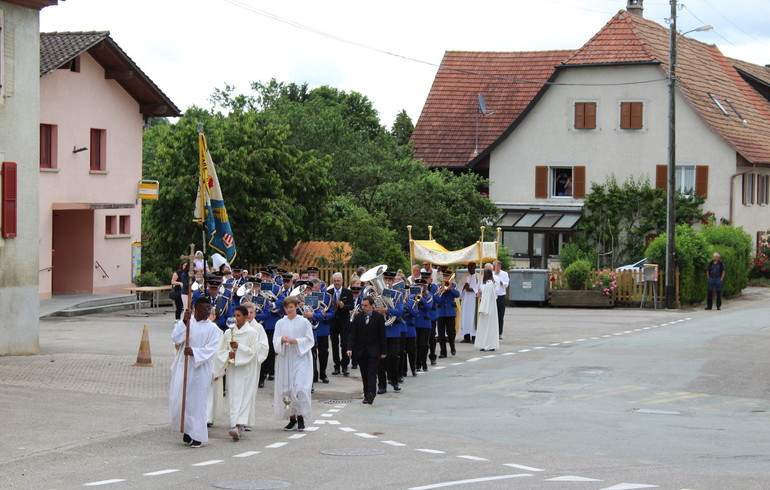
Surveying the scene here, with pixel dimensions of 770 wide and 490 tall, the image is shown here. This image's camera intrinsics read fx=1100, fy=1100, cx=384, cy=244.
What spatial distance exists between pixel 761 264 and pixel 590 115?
9.05m

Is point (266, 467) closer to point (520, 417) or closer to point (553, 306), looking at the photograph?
point (520, 417)

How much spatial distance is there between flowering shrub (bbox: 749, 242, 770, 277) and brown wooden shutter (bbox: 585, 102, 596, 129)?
8403 mm

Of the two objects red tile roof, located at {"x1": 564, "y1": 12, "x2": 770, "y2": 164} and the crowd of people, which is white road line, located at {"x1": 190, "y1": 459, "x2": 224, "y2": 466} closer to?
the crowd of people

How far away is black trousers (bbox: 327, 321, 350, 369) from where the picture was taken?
19172mm

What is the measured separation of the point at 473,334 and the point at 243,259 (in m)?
10.5

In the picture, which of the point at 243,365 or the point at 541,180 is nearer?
the point at 243,365

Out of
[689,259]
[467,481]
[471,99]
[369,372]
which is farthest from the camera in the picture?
[471,99]

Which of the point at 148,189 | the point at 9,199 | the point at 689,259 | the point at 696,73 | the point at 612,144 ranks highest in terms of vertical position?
the point at 696,73

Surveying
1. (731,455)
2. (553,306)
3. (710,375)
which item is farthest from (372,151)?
(731,455)

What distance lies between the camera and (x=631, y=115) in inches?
1741

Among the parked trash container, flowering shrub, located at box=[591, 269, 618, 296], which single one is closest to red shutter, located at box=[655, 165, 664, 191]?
flowering shrub, located at box=[591, 269, 618, 296]

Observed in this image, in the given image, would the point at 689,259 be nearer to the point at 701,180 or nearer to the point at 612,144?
the point at 701,180

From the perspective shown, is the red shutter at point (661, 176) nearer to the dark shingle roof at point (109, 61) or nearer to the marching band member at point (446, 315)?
the dark shingle roof at point (109, 61)

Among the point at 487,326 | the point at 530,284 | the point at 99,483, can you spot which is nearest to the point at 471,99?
the point at 530,284
